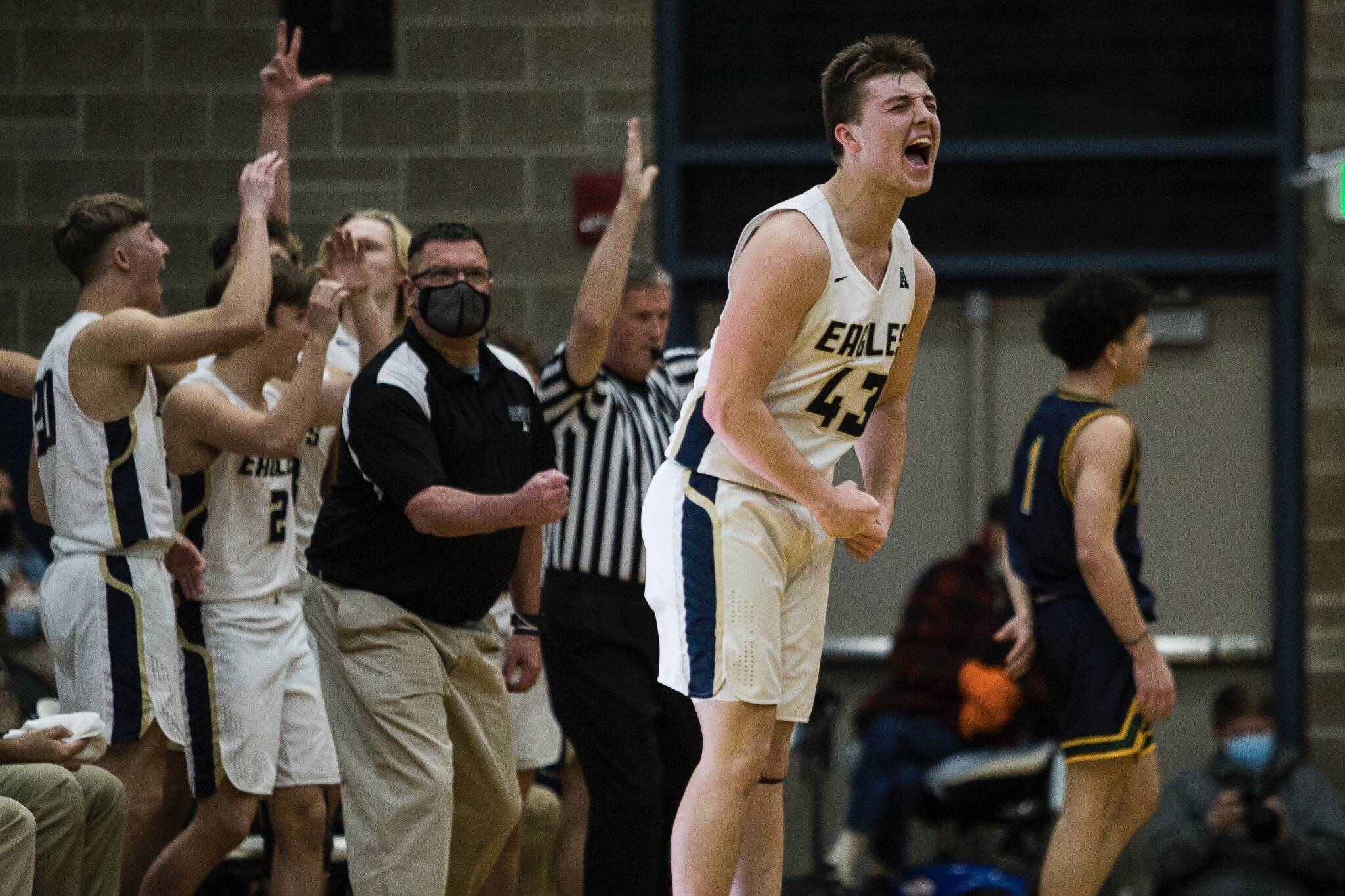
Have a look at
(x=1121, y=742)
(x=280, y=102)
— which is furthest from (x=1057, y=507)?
(x=280, y=102)

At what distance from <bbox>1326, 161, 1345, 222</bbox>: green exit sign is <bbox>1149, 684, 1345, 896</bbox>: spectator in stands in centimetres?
211

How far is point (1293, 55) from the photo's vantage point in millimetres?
8164

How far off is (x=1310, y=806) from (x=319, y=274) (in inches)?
167

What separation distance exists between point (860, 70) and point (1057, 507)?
1754mm

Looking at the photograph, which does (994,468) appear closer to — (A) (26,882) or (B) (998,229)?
(B) (998,229)

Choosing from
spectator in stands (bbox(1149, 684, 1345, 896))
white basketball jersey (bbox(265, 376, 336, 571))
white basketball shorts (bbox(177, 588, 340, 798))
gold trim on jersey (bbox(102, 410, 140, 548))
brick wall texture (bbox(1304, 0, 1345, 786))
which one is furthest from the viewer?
brick wall texture (bbox(1304, 0, 1345, 786))

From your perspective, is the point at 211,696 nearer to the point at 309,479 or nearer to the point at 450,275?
the point at 309,479

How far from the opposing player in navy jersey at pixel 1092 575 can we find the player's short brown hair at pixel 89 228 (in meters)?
2.46

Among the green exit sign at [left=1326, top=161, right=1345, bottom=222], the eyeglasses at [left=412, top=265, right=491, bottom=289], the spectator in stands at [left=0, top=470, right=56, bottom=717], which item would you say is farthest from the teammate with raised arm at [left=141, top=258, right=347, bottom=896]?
the green exit sign at [left=1326, top=161, right=1345, bottom=222]

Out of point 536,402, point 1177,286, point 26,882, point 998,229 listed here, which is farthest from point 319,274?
point 1177,286

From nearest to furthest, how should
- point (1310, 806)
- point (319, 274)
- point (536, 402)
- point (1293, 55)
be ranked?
point (536, 402) → point (319, 274) → point (1310, 806) → point (1293, 55)

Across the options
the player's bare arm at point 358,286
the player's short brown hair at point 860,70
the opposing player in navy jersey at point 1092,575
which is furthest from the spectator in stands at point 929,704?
the player's short brown hair at point 860,70

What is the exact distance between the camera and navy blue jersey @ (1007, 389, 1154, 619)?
16.0ft

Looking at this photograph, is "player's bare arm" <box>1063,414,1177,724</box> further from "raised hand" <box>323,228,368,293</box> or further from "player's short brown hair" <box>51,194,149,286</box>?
"player's short brown hair" <box>51,194,149,286</box>
